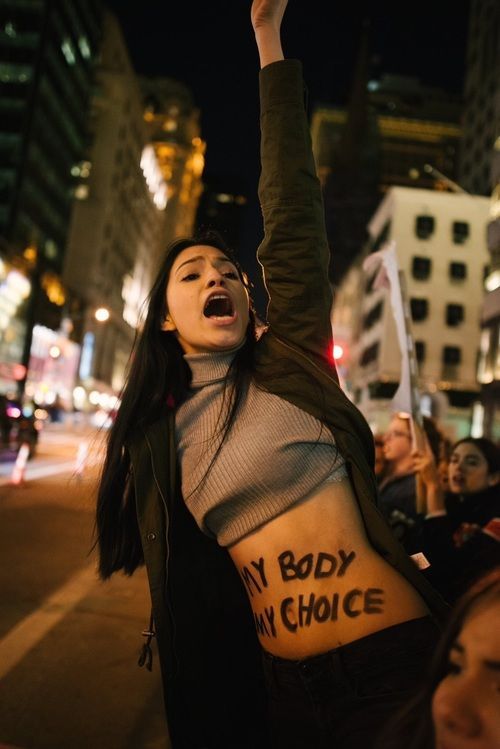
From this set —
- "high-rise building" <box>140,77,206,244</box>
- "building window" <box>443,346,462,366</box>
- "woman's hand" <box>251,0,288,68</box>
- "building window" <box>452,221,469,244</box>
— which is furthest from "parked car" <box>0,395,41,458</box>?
"high-rise building" <box>140,77,206,244</box>

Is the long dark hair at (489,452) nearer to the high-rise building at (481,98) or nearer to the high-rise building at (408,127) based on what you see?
the high-rise building at (481,98)

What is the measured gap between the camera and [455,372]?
43.0m

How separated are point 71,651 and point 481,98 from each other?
62.4m

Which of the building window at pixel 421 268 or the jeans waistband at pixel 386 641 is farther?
the building window at pixel 421 268

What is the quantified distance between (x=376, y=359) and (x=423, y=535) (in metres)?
42.7

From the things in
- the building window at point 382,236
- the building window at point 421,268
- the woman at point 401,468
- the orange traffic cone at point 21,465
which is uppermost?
the building window at point 382,236

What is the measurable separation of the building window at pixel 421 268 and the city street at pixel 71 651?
4148 centimetres

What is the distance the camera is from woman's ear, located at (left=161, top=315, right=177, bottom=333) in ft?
7.47

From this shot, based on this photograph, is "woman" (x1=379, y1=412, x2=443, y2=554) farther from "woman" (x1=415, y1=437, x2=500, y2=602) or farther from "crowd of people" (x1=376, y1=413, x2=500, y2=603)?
"woman" (x1=415, y1=437, x2=500, y2=602)

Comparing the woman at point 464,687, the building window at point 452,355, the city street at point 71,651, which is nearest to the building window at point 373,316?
the building window at point 452,355

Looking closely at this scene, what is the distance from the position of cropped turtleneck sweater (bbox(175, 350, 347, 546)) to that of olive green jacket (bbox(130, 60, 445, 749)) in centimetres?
5

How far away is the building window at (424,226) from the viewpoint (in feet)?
149

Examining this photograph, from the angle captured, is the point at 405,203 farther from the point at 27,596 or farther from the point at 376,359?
the point at 27,596

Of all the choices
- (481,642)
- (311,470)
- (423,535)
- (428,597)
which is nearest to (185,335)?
(311,470)
